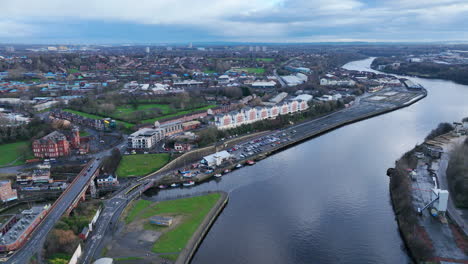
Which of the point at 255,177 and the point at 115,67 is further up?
the point at 115,67

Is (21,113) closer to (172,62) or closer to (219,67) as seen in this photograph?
(219,67)

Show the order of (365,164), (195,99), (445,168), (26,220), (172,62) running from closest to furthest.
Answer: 1. (26,220)
2. (445,168)
3. (365,164)
4. (195,99)
5. (172,62)

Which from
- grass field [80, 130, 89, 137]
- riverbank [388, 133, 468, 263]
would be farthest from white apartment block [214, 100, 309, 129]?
riverbank [388, 133, 468, 263]

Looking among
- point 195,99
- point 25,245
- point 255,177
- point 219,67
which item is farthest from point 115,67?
point 25,245

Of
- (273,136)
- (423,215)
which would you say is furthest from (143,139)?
(423,215)

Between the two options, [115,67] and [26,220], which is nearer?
[26,220]

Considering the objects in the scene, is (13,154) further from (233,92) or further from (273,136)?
(233,92)

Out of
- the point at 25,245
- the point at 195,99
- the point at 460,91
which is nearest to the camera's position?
the point at 25,245

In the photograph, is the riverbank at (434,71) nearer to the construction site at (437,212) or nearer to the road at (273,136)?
the road at (273,136)
